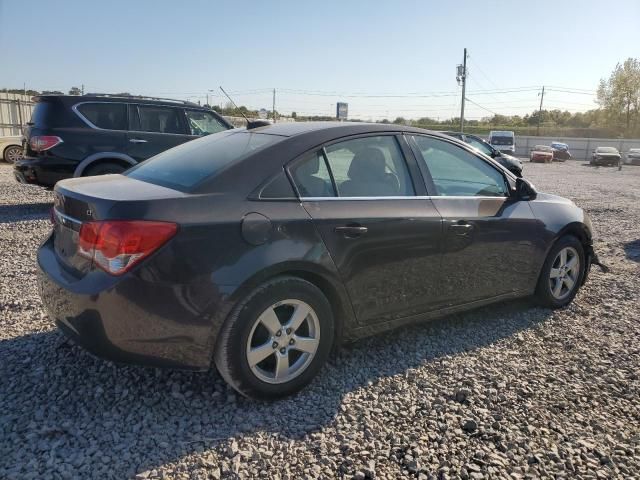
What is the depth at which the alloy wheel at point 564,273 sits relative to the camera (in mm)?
4449

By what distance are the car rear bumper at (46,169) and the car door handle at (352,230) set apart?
20.6ft

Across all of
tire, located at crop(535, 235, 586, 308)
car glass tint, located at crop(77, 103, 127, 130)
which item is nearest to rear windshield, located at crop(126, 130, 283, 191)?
tire, located at crop(535, 235, 586, 308)

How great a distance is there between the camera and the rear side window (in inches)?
333

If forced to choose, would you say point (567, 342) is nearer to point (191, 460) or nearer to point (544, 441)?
point (544, 441)

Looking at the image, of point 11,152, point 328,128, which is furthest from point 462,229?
point 11,152

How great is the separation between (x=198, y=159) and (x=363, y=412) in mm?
1836

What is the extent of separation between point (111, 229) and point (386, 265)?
1645mm

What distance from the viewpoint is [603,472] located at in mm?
2404

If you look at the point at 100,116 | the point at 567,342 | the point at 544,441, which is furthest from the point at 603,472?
the point at 100,116

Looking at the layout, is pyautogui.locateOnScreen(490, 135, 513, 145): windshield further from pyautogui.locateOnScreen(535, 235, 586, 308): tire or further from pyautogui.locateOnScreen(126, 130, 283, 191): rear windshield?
pyautogui.locateOnScreen(126, 130, 283, 191): rear windshield

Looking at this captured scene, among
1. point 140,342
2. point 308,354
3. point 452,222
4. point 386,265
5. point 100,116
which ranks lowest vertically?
point 308,354

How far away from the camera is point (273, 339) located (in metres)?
2.82

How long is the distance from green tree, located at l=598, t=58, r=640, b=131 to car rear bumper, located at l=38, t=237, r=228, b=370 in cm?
8264

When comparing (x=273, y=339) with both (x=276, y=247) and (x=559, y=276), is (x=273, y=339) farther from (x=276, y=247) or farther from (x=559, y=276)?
(x=559, y=276)
